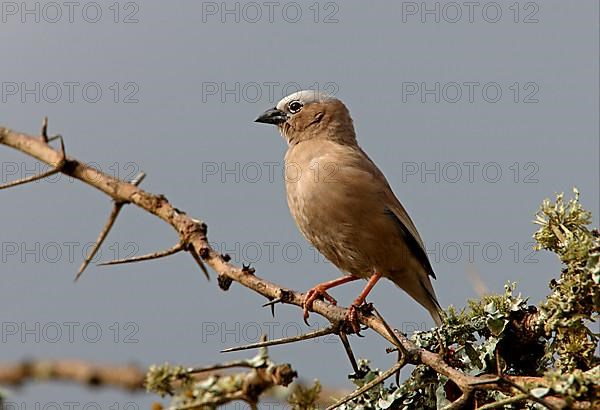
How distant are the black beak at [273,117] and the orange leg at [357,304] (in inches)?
72.8

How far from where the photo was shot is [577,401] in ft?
6.89

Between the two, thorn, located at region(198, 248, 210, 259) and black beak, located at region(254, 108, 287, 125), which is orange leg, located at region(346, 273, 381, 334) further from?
black beak, located at region(254, 108, 287, 125)

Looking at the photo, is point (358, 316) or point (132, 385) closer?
point (132, 385)

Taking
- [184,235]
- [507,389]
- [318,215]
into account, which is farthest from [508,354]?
[318,215]

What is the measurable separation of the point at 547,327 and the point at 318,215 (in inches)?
114

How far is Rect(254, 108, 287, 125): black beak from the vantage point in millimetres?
6910

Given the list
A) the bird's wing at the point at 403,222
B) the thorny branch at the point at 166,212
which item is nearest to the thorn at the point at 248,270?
the thorny branch at the point at 166,212

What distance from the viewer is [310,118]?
6.80m

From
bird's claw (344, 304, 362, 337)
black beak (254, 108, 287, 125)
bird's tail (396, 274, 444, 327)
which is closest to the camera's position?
bird's claw (344, 304, 362, 337)

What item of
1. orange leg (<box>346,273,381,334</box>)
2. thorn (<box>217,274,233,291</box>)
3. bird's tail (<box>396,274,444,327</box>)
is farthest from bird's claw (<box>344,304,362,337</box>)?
bird's tail (<box>396,274,444,327</box>)

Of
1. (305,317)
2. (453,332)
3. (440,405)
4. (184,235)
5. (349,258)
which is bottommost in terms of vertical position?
(440,405)

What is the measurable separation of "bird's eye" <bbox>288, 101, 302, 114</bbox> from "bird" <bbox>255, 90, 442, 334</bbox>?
0.49 meters

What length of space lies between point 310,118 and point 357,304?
309 cm

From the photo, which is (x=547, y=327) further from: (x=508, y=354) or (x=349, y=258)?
Answer: (x=349, y=258)
